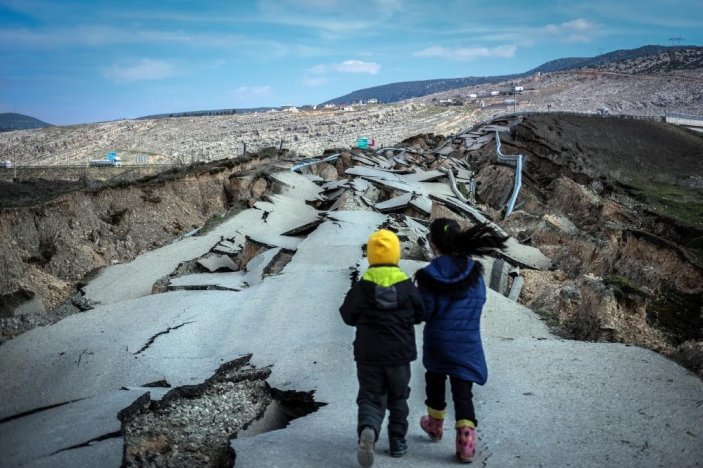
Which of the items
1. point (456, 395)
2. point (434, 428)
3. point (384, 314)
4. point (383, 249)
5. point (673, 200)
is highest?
point (383, 249)

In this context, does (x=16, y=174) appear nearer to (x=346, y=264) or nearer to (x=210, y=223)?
(x=210, y=223)

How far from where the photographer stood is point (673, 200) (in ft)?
59.0

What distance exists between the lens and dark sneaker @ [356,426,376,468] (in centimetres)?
342

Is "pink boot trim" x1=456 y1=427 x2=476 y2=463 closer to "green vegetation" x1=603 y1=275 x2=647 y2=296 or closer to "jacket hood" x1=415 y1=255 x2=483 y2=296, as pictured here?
"jacket hood" x1=415 y1=255 x2=483 y2=296

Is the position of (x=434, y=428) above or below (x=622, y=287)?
below

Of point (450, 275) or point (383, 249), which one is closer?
point (383, 249)

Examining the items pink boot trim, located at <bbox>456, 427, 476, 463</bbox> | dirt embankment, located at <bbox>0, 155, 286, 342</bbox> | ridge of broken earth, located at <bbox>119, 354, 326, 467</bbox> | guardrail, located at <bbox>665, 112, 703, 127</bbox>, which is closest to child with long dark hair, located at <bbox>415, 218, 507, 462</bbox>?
pink boot trim, located at <bbox>456, 427, 476, 463</bbox>

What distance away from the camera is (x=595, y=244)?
36.4ft

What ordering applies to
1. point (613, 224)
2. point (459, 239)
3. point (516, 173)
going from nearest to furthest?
point (459, 239), point (613, 224), point (516, 173)

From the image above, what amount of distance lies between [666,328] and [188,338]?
5.95 m

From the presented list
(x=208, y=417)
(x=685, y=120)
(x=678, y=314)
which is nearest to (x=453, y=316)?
(x=208, y=417)

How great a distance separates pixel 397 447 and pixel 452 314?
921mm

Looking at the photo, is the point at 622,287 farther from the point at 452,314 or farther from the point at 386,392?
the point at 386,392

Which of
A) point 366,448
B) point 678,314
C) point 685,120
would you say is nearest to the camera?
point 366,448
